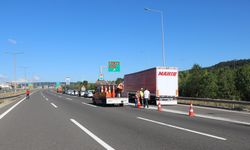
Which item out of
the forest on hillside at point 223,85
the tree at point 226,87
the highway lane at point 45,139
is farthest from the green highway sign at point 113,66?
the highway lane at point 45,139

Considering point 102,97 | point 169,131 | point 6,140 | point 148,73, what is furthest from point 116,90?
point 6,140

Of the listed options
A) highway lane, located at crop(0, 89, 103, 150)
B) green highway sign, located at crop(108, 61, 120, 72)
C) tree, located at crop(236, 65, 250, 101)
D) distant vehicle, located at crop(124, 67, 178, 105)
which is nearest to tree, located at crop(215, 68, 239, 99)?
tree, located at crop(236, 65, 250, 101)

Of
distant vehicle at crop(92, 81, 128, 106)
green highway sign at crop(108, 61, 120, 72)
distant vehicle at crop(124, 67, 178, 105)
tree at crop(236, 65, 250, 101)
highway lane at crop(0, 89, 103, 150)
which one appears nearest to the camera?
highway lane at crop(0, 89, 103, 150)

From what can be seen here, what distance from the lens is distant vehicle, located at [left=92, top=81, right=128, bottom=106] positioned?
29672 millimetres

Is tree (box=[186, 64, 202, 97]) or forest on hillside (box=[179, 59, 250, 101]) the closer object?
forest on hillside (box=[179, 59, 250, 101])

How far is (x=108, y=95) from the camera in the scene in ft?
99.6

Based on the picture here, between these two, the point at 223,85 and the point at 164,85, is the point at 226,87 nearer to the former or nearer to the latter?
the point at 223,85

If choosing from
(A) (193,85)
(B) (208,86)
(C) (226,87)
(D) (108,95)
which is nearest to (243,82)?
(C) (226,87)

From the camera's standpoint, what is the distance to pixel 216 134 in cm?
1162

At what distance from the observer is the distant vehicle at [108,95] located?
97.3ft

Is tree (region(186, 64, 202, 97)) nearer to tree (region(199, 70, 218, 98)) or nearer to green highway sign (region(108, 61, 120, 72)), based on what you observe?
tree (region(199, 70, 218, 98))

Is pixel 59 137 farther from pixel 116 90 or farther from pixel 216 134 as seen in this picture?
pixel 116 90

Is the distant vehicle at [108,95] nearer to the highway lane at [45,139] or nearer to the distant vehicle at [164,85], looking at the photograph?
the distant vehicle at [164,85]

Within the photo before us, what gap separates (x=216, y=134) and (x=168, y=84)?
67.3 ft
